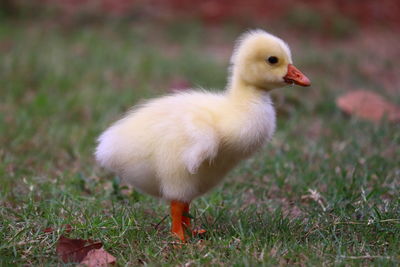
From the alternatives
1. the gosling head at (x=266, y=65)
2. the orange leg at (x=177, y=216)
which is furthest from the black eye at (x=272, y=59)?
the orange leg at (x=177, y=216)

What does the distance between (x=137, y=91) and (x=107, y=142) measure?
307cm

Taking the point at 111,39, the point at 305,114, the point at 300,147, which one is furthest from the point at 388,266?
the point at 111,39

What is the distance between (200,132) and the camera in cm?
283

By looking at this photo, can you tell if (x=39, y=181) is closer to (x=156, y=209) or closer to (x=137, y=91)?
(x=156, y=209)

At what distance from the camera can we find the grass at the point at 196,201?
9.61ft

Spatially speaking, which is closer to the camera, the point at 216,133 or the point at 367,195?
the point at 216,133

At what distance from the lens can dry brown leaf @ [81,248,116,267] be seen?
9.09 ft

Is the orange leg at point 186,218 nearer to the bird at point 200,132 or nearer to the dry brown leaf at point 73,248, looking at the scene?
the bird at point 200,132

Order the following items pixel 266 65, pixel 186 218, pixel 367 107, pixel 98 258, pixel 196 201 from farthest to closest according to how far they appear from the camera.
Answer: pixel 367 107
pixel 196 201
pixel 186 218
pixel 266 65
pixel 98 258

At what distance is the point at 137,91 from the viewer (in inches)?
241

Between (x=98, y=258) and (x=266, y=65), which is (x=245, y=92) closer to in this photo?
(x=266, y=65)

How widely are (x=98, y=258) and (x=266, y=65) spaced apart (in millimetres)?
1197

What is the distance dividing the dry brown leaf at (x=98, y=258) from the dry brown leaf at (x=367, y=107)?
3.19 m

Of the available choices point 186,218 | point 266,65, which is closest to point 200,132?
point 266,65
